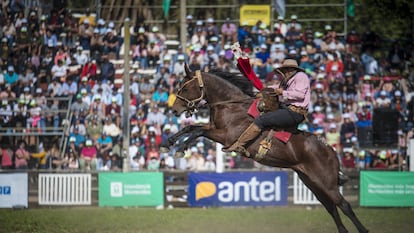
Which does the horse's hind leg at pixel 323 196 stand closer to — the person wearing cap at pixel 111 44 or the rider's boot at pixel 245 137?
the rider's boot at pixel 245 137

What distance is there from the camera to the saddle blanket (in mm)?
12641

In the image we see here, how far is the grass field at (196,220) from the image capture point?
1503 centimetres

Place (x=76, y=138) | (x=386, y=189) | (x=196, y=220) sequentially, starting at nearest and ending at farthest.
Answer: (x=196, y=220)
(x=386, y=189)
(x=76, y=138)

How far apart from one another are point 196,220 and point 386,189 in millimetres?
5231

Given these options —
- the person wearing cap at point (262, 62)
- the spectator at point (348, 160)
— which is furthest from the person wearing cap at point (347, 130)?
the person wearing cap at point (262, 62)

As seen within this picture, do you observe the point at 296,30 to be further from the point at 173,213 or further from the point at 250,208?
the point at 173,213

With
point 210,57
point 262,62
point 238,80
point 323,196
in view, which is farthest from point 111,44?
point 323,196

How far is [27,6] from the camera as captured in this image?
25.1m

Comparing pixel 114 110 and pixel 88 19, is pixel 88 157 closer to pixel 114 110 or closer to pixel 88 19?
pixel 114 110

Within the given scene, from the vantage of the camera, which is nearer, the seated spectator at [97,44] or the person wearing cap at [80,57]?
the person wearing cap at [80,57]

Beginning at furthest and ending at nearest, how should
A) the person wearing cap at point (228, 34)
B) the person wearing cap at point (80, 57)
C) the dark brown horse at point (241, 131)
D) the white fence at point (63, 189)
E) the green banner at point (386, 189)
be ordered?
the person wearing cap at point (228, 34), the person wearing cap at point (80, 57), the white fence at point (63, 189), the green banner at point (386, 189), the dark brown horse at point (241, 131)

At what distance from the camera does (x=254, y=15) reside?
79.3ft

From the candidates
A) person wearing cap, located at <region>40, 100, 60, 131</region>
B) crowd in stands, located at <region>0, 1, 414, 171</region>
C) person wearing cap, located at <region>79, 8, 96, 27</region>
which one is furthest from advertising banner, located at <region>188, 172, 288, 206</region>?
person wearing cap, located at <region>79, 8, 96, 27</region>

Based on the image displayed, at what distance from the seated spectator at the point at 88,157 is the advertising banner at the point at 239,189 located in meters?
3.34
